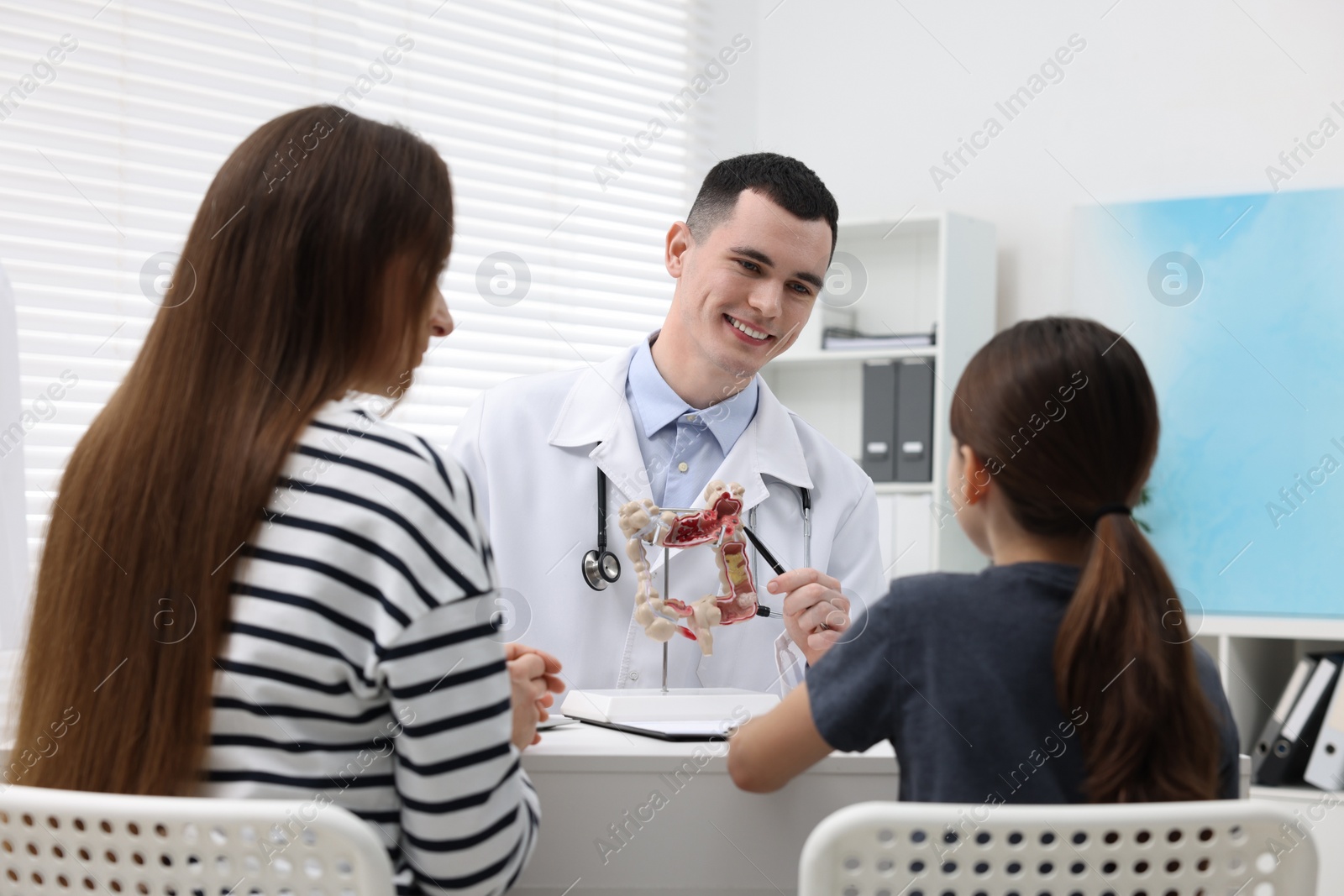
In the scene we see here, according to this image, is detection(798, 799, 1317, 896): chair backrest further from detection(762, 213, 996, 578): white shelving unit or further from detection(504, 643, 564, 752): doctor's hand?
detection(762, 213, 996, 578): white shelving unit

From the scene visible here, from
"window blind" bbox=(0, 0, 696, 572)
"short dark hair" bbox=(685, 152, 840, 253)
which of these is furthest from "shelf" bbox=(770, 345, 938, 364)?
"short dark hair" bbox=(685, 152, 840, 253)

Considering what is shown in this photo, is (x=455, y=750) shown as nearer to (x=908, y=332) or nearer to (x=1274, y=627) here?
(x=1274, y=627)

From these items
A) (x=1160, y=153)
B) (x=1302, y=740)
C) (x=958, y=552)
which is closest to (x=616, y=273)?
(x=958, y=552)

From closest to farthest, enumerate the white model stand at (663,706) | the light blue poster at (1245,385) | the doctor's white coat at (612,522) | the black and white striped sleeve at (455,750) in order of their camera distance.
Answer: the black and white striped sleeve at (455,750) < the white model stand at (663,706) < the doctor's white coat at (612,522) < the light blue poster at (1245,385)

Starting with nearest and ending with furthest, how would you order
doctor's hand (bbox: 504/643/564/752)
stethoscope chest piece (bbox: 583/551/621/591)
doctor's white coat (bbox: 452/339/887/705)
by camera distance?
doctor's hand (bbox: 504/643/564/752)
stethoscope chest piece (bbox: 583/551/621/591)
doctor's white coat (bbox: 452/339/887/705)

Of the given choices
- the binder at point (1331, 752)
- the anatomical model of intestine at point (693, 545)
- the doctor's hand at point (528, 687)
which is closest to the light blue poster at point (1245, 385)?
the binder at point (1331, 752)

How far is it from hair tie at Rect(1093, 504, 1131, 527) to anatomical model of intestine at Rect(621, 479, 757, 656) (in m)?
0.49

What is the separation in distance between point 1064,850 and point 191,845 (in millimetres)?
655

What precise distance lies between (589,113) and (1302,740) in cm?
284

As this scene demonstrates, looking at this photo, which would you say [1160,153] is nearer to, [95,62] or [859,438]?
[859,438]

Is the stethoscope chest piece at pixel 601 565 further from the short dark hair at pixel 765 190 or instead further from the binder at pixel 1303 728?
the binder at pixel 1303 728

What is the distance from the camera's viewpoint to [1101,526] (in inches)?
46.2

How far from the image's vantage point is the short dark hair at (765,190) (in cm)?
211

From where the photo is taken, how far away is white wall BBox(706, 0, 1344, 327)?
369 cm
